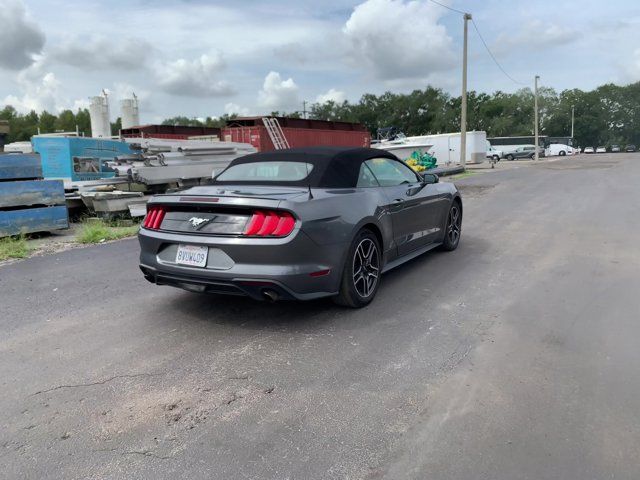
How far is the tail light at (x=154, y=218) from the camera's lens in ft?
14.3

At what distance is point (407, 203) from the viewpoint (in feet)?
17.5

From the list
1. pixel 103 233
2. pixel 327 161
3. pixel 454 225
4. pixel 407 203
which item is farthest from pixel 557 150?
pixel 327 161

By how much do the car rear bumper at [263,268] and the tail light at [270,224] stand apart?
5 centimetres

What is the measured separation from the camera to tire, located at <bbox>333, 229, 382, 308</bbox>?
4305mm

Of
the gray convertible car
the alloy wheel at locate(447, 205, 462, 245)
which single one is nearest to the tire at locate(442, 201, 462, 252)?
the alloy wheel at locate(447, 205, 462, 245)

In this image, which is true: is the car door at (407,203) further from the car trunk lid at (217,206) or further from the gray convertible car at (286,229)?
the car trunk lid at (217,206)

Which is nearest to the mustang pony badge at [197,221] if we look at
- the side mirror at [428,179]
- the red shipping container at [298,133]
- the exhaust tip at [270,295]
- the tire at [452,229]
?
the exhaust tip at [270,295]

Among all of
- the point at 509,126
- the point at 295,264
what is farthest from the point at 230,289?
the point at 509,126

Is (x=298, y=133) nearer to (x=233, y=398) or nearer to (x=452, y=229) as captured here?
(x=452, y=229)

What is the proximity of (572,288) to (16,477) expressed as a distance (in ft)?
16.1

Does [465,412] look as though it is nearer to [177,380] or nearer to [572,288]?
[177,380]

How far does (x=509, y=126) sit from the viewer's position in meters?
95.5

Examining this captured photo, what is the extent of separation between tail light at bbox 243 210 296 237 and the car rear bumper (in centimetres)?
5

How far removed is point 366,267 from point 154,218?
1967 mm
